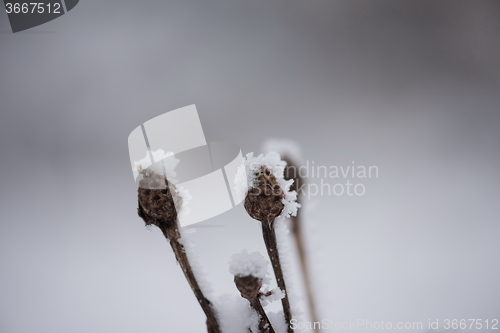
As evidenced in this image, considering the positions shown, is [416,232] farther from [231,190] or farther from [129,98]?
[129,98]

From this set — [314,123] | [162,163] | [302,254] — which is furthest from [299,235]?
[162,163]

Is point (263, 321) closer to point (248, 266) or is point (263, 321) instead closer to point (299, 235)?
point (248, 266)

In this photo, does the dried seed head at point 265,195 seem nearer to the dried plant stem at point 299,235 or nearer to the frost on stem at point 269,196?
the frost on stem at point 269,196

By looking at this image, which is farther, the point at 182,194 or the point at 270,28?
the point at 270,28

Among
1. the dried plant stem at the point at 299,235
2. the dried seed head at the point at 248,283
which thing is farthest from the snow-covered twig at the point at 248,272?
the dried plant stem at the point at 299,235

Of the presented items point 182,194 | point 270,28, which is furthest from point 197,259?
point 270,28

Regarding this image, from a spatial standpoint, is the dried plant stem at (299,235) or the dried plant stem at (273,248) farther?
the dried plant stem at (299,235)

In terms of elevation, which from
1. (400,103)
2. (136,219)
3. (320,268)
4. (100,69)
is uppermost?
(100,69)

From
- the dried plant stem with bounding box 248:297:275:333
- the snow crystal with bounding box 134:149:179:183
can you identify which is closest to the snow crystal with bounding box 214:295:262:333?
the dried plant stem with bounding box 248:297:275:333
